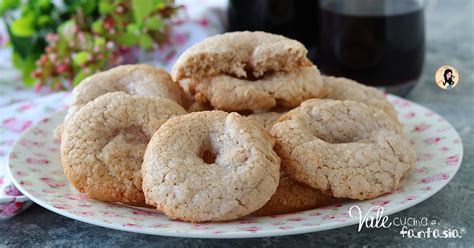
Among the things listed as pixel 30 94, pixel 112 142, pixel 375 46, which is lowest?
pixel 30 94

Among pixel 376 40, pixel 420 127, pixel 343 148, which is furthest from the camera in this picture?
pixel 376 40

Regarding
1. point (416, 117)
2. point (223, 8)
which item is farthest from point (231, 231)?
point (223, 8)

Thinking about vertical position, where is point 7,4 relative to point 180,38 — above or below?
above

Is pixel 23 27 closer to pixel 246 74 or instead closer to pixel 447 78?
pixel 246 74

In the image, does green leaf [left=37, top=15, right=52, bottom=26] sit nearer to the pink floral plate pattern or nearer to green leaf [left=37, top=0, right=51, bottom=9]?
green leaf [left=37, top=0, right=51, bottom=9]

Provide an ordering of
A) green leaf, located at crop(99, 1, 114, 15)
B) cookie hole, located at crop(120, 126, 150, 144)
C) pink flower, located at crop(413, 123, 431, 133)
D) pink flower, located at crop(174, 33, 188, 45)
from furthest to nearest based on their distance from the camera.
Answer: pink flower, located at crop(174, 33, 188, 45) → green leaf, located at crop(99, 1, 114, 15) → pink flower, located at crop(413, 123, 431, 133) → cookie hole, located at crop(120, 126, 150, 144)

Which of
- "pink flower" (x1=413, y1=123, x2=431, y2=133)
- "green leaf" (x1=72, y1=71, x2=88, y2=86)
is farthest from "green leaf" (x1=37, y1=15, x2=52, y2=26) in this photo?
"pink flower" (x1=413, y1=123, x2=431, y2=133)

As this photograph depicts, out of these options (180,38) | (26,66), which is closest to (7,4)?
(26,66)

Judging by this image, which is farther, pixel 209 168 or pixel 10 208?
pixel 10 208
